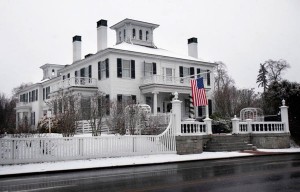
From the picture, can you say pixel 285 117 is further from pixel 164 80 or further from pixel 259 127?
pixel 164 80

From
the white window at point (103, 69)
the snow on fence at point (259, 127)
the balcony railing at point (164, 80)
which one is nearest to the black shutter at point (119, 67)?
the white window at point (103, 69)

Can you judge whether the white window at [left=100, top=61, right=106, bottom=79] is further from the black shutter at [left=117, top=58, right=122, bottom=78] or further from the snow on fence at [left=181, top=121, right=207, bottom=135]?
the snow on fence at [left=181, top=121, right=207, bottom=135]

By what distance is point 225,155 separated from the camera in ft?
59.8

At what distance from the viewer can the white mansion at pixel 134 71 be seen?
98.0 feet

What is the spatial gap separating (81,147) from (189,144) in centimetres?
618

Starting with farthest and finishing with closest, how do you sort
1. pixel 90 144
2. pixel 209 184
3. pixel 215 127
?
pixel 215 127 → pixel 90 144 → pixel 209 184

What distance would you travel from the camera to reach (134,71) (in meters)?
31.0

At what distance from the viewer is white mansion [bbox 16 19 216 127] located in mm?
29875

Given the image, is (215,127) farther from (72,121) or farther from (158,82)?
(72,121)

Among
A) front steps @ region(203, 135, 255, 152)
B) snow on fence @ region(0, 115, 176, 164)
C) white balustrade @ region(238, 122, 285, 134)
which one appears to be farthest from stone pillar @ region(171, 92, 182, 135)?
white balustrade @ region(238, 122, 285, 134)

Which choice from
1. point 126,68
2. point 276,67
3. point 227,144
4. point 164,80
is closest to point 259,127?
point 227,144

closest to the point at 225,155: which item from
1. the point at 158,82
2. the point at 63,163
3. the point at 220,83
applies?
the point at 63,163

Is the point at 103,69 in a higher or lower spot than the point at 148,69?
lower

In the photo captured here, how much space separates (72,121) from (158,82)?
36.8 feet
